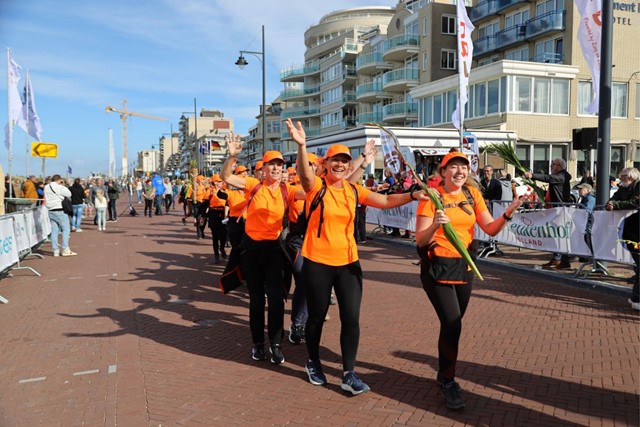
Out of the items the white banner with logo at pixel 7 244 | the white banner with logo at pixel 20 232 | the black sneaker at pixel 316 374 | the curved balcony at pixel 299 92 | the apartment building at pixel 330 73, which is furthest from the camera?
the curved balcony at pixel 299 92

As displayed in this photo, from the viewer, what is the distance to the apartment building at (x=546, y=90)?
30.5 metres

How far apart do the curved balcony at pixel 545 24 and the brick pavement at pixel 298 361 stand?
2886 centimetres

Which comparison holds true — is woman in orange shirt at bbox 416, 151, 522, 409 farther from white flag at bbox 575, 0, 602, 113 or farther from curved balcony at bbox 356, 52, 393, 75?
curved balcony at bbox 356, 52, 393, 75

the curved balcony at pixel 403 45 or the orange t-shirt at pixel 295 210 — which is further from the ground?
the curved balcony at pixel 403 45

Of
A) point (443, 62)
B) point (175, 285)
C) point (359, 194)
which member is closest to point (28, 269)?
point (175, 285)

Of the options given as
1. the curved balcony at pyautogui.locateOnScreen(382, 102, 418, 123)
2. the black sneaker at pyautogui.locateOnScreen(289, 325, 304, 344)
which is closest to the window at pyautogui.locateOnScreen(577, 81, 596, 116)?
the curved balcony at pyautogui.locateOnScreen(382, 102, 418, 123)

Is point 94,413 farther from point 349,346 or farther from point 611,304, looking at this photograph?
point 611,304

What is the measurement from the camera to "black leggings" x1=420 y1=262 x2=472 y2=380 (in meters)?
3.96

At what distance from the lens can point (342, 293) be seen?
13.7 feet

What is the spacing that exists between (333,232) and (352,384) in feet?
3.92

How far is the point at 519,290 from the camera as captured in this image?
27.1ft

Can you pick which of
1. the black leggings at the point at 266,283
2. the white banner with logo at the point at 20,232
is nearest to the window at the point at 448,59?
the white banner with logo at the point at 20,232

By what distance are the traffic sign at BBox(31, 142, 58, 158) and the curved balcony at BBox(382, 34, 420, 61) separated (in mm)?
31536

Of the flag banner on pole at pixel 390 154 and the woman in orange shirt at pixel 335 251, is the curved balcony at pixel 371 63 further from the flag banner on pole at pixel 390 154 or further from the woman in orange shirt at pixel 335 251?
the woman in orange shirt at pixel 335 251
